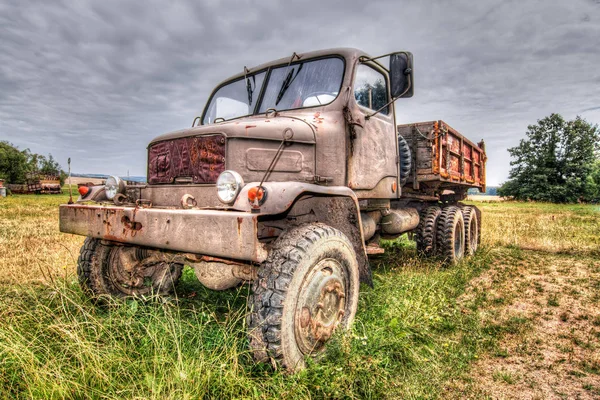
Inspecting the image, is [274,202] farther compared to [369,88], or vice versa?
[369,88]

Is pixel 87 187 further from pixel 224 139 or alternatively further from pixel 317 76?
pixel 317 76

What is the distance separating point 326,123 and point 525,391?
8.20 feet

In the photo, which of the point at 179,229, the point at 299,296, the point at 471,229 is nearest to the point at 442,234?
the point at 471,229

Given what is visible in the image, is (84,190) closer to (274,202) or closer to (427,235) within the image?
(274,202)

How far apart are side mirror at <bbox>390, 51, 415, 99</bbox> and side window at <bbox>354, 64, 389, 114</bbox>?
37 centimetres

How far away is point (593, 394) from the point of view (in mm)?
2359

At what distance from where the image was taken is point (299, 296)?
231 cm

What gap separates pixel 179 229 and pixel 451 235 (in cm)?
471

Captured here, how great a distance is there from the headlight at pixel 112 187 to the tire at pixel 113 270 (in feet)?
1.55

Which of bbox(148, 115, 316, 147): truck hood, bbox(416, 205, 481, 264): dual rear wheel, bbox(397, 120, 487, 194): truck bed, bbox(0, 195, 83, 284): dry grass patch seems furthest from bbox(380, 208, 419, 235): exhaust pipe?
bbox(0, 195, 83, 284): dry grass patch

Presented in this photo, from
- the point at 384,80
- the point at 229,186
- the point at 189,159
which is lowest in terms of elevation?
the point at 229,186

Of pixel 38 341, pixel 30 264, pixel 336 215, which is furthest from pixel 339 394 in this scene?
pixel 30 264

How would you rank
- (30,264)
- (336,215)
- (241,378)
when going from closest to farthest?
(241,378)
(336,215)
(30,264)

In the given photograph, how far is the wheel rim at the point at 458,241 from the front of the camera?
6.31 meters
